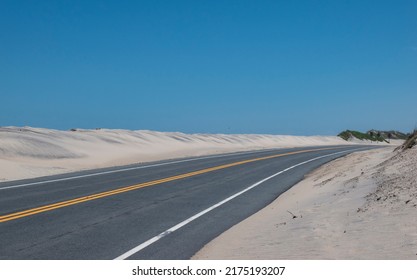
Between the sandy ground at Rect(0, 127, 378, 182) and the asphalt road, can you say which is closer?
the asphalt road

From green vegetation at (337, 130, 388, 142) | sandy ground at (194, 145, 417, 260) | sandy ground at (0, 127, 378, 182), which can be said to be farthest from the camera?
green vegetation at (337, 130, 388, 142)

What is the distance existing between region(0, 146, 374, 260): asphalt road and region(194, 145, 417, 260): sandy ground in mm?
591

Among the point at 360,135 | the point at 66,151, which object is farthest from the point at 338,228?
the point at 360,135

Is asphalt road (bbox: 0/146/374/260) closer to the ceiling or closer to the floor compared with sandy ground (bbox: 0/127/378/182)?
closer to the floor

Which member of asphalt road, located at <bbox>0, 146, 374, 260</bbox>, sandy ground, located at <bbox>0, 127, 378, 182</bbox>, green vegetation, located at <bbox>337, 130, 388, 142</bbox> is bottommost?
asphalt road, located at <bbox>0, 146, 374, 260</bbox>

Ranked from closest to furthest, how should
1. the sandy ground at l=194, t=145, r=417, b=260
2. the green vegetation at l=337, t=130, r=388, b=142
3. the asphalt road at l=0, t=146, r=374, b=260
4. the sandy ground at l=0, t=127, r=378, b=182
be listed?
the sandy ground at l=194, t=145, r=417, b=260
the asphalt road at l=0, t=146, r=374, b=260
the sandy ground at l=0, t=127, r=378, b=182
the green vegetation at l=337, t=130, r=388, b=142

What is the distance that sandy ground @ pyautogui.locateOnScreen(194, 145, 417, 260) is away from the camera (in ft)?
22.3

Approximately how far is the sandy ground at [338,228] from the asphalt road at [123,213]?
23.3 inches

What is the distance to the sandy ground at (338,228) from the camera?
6789 mm

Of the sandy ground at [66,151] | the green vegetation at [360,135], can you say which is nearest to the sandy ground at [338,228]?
the sandy ground at [66,151]

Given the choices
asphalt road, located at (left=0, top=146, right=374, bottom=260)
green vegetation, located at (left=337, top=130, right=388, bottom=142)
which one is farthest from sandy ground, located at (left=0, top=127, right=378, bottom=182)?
green vegetation, located at (left=337, top=130, right=388, bottom=142)

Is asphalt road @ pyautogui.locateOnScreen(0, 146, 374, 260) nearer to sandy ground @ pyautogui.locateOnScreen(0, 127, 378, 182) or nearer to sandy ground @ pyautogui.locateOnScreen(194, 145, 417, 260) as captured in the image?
sandy ground @ pyautogui.locateOnScreen(194, 145, 417, 260)
